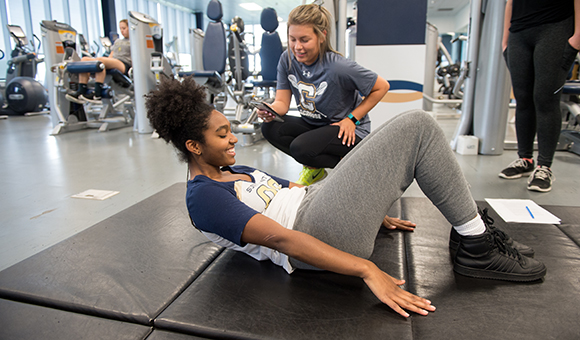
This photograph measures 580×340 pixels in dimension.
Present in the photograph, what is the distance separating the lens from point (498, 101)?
9.86 feet

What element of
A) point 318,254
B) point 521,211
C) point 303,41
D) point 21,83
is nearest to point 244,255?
point 318,254

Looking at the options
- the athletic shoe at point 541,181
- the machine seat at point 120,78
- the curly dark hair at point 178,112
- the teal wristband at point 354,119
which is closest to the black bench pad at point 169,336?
the curly dark hair at point 178,112

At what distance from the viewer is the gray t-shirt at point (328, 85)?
1.67 m

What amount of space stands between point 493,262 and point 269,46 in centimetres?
378

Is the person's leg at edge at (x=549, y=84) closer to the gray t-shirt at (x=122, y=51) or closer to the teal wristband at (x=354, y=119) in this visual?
the teal wristband at (x=354, y=119)

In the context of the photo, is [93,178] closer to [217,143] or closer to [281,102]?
[281,102]

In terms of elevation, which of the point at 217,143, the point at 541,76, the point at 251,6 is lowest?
the point at 217,143

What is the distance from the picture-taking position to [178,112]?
1.02 metres

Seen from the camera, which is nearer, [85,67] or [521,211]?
[521,211]

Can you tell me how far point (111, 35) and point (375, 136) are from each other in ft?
29.4

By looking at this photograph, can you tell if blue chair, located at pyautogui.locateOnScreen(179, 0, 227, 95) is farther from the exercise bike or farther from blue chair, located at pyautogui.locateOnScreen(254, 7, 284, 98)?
the exercise bike

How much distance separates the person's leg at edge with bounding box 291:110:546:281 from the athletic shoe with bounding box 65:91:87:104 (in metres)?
4.66

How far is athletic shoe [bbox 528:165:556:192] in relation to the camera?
82.6 inches

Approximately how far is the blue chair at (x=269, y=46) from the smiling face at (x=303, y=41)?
8.40 ft
